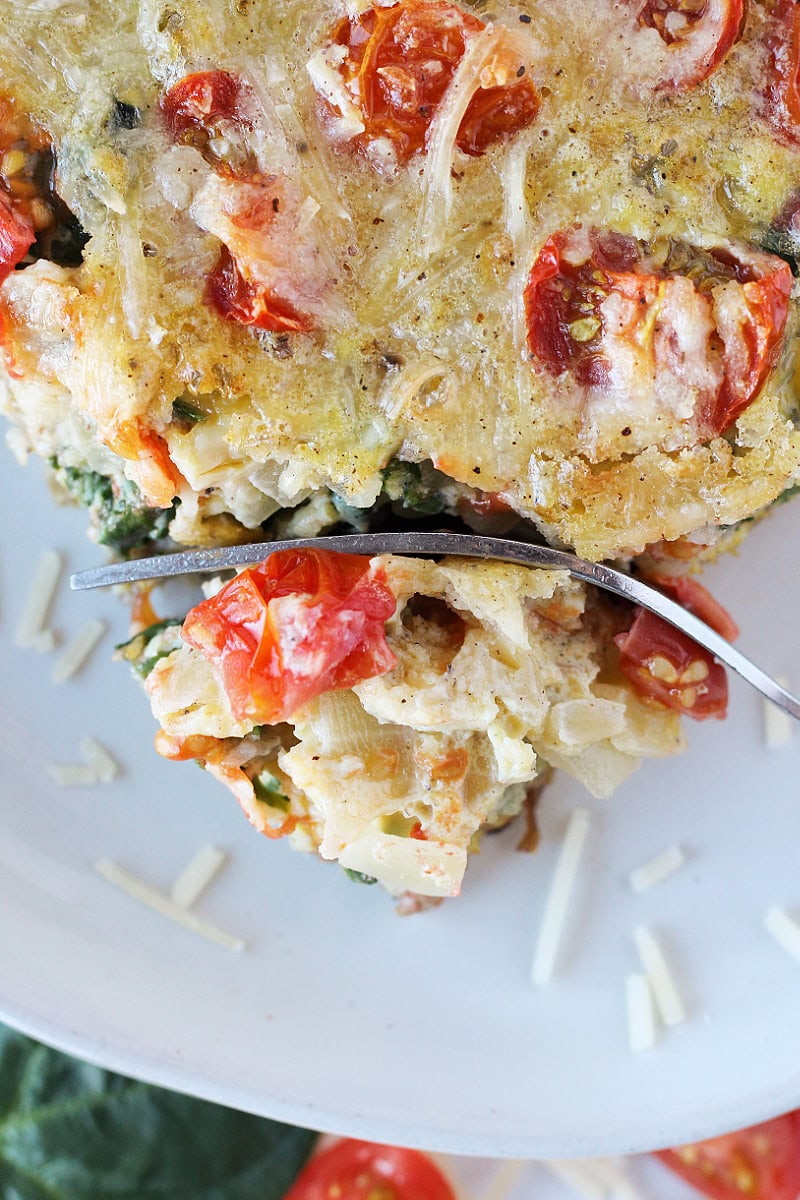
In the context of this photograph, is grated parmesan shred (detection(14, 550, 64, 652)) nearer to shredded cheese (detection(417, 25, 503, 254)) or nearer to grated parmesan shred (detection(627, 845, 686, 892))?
shredded cheese (detection(417, 25, 503, 254))

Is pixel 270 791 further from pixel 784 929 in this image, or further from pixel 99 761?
pixel 784 929

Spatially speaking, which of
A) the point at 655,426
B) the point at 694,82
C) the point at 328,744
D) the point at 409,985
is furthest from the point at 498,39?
the point at 409,985

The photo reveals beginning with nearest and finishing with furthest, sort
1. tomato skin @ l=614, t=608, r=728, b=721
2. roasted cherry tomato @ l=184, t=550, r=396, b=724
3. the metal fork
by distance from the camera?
1. roasted cherry tomato @ l=184, t=550, r=396, b=724
2. the metal fork
3. tomato skin @ l=614, t=608, r=728, b=721

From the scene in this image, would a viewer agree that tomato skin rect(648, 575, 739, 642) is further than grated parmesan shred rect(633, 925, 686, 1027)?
No

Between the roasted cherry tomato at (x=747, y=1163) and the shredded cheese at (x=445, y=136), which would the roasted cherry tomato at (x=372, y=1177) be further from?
the shredded cheese at (x=445, y=136)

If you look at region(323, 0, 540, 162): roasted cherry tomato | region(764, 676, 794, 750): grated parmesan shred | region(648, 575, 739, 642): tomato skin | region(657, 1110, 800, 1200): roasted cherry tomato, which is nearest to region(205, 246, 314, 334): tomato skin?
region(323, 0, 540, 162): roasted cherry tomato

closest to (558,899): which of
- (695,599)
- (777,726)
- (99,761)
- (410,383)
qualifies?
(777,726)
